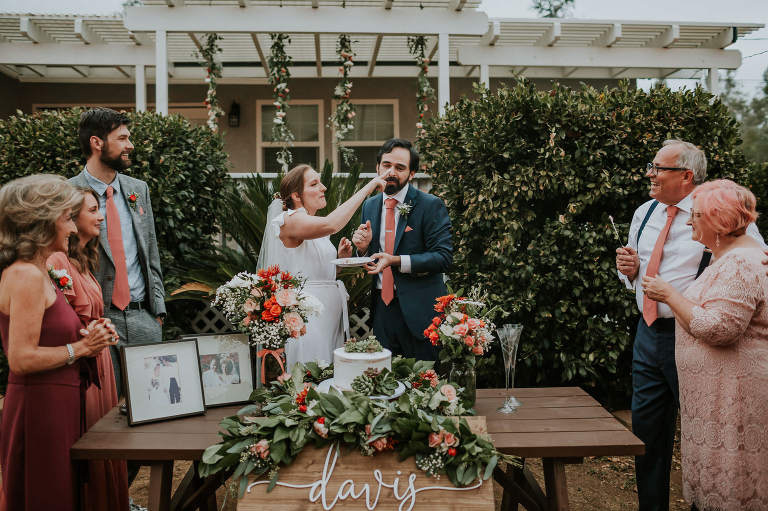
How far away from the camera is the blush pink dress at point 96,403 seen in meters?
2.44

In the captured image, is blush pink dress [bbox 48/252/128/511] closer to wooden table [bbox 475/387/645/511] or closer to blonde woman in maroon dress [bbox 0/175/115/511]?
blonde woman in maroon dress [bbox 0/175/115/511]

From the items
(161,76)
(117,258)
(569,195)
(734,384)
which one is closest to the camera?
(734,384)

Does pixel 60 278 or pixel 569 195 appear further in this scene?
pixel 569 195

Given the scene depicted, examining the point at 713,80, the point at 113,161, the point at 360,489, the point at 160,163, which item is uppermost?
the point at 713,80

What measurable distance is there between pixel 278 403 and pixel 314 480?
375 mm

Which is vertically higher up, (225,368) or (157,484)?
(225,368)

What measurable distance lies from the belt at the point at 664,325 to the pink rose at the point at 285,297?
1916 millimetres

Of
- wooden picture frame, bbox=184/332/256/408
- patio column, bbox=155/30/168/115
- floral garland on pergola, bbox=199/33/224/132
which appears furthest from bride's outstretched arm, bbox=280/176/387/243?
floral garland on pergola, bbox=199/33/224/132

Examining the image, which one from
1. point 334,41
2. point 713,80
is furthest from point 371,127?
point 713,80

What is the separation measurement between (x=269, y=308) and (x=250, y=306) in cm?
9

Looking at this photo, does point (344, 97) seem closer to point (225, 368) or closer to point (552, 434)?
point (225, 368)

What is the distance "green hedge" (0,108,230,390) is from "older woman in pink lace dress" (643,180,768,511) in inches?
161

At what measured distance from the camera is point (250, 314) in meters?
2.43

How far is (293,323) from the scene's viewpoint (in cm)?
238
